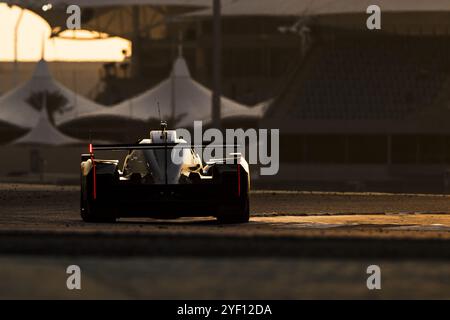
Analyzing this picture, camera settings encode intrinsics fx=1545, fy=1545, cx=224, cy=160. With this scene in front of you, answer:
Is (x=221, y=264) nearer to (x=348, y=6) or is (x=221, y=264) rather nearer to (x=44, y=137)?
(x=44, y=137)

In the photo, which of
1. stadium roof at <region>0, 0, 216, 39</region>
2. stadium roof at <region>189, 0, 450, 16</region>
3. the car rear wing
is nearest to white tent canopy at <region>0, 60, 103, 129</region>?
stadium roof at <region>0, 0, 216, 39</region>

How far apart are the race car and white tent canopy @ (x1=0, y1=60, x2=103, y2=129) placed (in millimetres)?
80043

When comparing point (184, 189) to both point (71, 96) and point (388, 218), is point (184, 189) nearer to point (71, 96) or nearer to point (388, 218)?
point (388, 218)

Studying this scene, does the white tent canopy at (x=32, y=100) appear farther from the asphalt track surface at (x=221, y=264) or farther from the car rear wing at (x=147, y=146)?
the asphalt track surface at (x=221, y=264)

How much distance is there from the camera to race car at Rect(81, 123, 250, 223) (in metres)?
22.7

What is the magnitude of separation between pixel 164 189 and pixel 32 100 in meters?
84.6

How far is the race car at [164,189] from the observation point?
22.7 metres

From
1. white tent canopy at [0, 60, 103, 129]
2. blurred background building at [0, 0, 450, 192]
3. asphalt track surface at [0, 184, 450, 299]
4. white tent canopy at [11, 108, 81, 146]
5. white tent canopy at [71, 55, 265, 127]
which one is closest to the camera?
asphalt track surface at [0, 184, 450, 299]

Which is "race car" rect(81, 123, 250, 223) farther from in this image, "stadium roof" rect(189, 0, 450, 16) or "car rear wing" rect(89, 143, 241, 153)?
"stadium roof" rect(189, 0, 450, 16)

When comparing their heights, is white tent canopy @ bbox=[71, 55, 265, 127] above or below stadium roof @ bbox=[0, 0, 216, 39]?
below

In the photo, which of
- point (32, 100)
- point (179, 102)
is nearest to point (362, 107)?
point (179, 102)

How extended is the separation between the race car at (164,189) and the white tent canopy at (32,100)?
80.0 meters

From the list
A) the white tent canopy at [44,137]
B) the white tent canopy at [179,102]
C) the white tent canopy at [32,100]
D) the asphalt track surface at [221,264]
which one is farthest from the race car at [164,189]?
the white tent canopy at [32,100]
